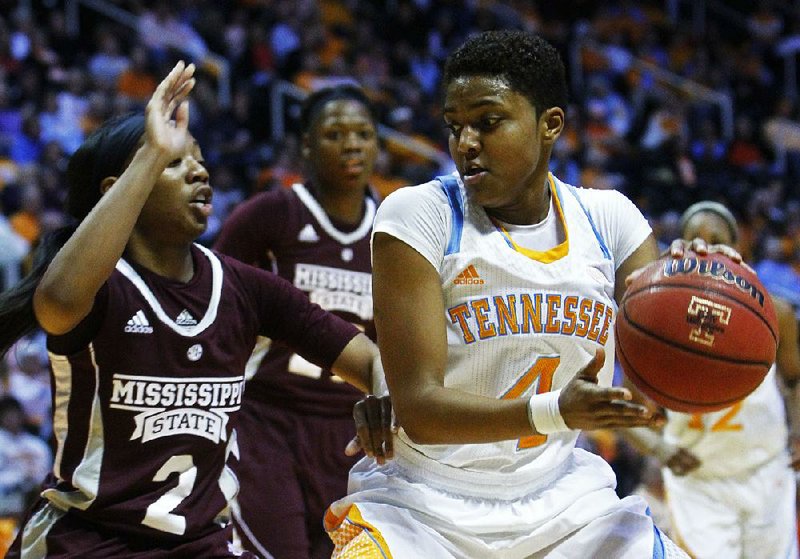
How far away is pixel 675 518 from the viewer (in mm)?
6168

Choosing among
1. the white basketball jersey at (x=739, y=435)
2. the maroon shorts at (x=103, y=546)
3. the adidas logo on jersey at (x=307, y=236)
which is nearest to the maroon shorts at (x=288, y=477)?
the adidas logo on jersey at (x=307, y=236)


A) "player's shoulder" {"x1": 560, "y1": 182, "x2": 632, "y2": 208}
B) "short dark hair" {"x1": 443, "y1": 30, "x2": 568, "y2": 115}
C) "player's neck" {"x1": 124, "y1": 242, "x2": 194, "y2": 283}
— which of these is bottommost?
"player's neck" {"x1": 124, "y1": 242, "x2": 194, "y2": 283}

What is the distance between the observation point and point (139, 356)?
3.25 m

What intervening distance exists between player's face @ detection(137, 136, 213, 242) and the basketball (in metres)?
1.25

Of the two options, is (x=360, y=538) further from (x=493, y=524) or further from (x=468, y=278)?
(x=468, y=278)

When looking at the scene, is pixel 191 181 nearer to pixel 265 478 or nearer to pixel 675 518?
pixel 265 478

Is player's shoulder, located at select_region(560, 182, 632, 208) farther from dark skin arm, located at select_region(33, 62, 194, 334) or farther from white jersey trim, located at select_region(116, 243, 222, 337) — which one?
dark skin arm, located at select_region(33, 62, 194, 334)

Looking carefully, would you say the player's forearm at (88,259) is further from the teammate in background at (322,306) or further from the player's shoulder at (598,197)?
the teammate in background at (322,306)

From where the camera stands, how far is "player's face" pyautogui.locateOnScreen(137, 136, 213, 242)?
3.46 m

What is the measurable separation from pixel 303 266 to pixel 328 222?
0.24 m

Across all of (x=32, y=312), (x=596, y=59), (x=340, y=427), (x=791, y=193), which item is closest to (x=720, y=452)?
(x=340, y=427)

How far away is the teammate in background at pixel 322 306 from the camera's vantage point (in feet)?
15.3

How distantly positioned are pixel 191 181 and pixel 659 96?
49.1ft

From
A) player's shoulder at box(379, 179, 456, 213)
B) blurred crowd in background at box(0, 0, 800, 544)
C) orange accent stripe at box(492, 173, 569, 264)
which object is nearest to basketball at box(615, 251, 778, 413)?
orange accent stripe at box(492, 173, 569, 264)
